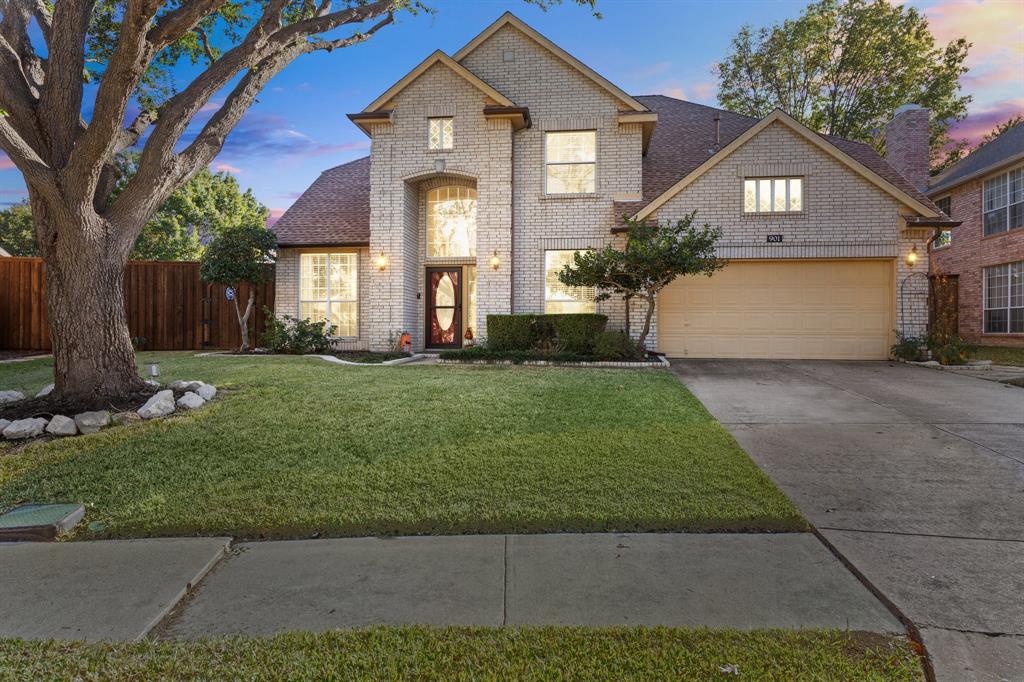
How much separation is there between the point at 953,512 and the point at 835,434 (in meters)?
2.02

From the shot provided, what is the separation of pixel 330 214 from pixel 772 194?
11.3m

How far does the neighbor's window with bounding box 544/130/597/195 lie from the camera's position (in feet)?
42.6

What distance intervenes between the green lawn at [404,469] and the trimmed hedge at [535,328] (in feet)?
16.6

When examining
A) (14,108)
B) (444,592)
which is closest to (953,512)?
(444,592)

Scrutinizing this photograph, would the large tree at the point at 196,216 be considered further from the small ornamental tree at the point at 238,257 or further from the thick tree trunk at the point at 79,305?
the thick tree trunk at the point at 79,305

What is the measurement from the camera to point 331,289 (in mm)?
13992

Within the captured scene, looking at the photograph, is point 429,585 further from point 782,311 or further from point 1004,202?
point 1004,202

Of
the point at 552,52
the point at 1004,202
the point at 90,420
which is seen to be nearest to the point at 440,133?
the point at 552,52

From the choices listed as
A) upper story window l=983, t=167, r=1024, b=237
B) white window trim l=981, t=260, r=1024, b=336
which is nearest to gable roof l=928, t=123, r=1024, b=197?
upper story window l=983, t=167, r=1024, b=237

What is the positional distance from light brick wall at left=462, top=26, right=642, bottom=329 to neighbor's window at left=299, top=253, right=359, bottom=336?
12.1 ft

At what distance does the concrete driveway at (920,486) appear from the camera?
2.09 metres

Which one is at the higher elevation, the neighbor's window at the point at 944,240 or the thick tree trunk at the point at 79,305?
the neighbor's window at the point at 944,240

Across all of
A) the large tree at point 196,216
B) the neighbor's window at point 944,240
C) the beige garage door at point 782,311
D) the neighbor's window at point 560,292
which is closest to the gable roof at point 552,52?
the neighbor's window at point 560,292

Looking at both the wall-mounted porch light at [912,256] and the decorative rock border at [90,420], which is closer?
the decorative rock border at [90,420]
